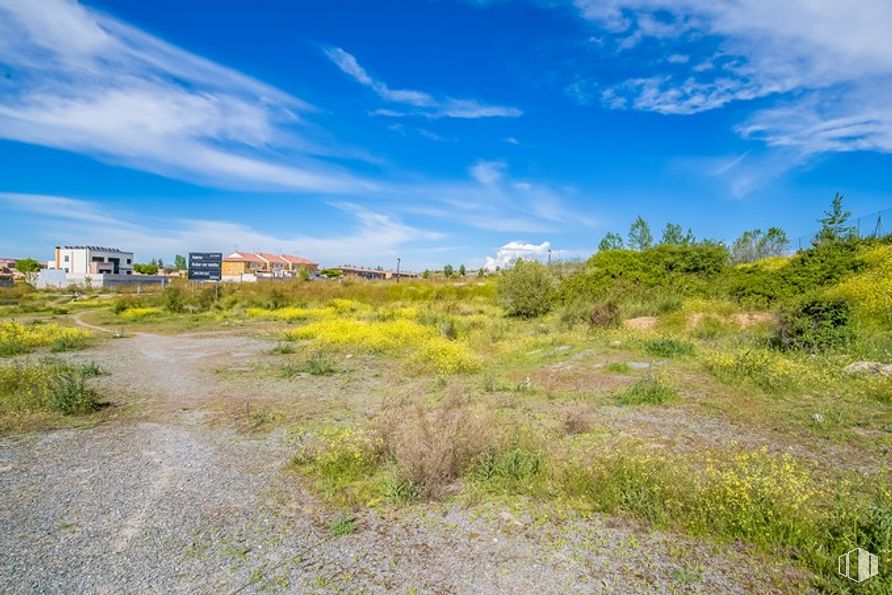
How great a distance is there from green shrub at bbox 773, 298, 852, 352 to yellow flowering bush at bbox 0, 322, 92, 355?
65.7 ft

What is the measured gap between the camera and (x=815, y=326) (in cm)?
1073

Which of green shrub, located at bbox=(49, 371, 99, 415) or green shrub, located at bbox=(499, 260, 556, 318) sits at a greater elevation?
green shrub, located at bbox=(499, 260, 556, 318)

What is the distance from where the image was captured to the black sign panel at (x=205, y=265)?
32.6 m

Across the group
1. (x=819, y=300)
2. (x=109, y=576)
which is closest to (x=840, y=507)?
(x=109, y=576)

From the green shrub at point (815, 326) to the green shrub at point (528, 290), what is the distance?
39.3ft

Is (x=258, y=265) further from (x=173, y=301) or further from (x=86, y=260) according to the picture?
(x=173, y=301)

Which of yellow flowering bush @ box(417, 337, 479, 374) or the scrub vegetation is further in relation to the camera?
yellow flowering bush @ box(417, 337, 479, 374)

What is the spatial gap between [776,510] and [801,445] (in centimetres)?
240

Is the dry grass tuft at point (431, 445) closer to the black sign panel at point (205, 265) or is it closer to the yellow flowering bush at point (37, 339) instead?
the yellow flowering bush at point (37, 339)

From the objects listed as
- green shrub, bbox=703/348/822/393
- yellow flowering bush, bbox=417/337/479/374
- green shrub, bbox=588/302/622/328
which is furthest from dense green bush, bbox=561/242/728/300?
yellow flowering bush, bbox=417/337/479/374

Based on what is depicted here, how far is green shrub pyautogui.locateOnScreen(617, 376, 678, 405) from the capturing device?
7.50m

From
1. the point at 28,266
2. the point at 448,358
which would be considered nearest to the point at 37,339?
the point at 448,358

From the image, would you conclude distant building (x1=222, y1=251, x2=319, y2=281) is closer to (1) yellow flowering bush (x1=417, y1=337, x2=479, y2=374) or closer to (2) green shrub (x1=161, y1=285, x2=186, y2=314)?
(2) green shrub (x1=161, y1=285, x2=186, y2=314)

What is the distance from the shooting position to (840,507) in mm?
3625
